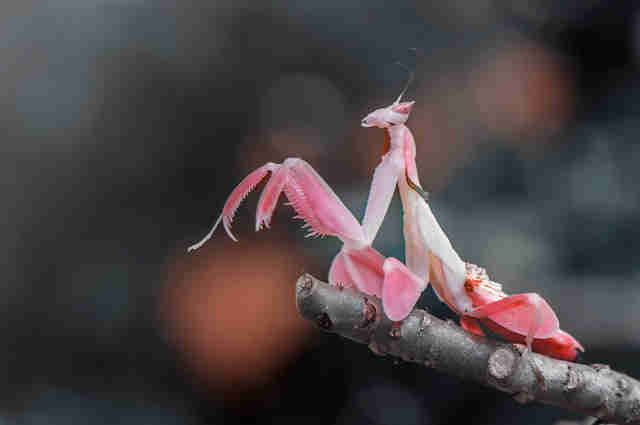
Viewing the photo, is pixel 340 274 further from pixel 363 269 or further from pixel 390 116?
pixel 390 116

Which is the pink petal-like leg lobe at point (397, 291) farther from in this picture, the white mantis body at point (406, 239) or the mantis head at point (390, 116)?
the mantis head at point (390, 116)

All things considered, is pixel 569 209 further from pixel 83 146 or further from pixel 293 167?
pixel 83 146

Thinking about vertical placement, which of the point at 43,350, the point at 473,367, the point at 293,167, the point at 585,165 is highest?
the point at 585,165

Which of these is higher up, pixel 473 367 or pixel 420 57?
pixel 420 57

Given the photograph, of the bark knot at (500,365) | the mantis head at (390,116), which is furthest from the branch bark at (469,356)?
the mantis head at (390,116)

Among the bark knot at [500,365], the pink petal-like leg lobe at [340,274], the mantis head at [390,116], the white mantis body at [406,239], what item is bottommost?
the bark knot at [500,365]

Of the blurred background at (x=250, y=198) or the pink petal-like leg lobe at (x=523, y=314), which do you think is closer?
the pink petal-like leg lobe at (x=523, y=314)

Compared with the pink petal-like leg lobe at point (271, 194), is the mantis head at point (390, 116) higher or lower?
higher

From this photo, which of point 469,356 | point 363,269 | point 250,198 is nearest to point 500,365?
point 469,356

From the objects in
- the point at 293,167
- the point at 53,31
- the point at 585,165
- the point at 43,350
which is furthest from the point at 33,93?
the point at 585,165
